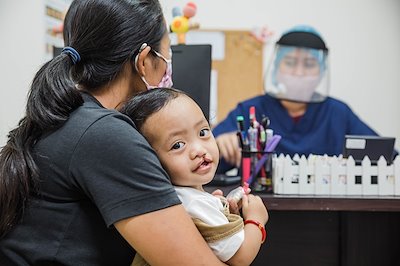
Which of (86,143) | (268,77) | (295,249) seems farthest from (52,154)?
(268,77)

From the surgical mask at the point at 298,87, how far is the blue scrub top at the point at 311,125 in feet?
0.19

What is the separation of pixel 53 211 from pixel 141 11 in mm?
449

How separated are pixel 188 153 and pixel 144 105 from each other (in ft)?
0.45

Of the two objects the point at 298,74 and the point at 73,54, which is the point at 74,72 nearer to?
the point at 73,54

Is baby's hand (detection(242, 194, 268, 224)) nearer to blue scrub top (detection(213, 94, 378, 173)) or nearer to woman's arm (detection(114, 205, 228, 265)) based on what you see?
woman's arm (detection(114, 205, 228, 265))

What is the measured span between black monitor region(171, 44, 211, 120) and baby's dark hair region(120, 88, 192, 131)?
55 cm

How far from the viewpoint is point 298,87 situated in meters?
2.86

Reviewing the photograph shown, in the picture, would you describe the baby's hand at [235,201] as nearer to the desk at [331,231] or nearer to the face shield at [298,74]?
the desk at [331,231]

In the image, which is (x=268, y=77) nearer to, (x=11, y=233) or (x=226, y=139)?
(x=226, y=139)

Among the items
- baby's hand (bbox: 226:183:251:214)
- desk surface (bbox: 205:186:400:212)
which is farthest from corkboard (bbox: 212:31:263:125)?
baby's hand (bbox: 226:183:251:214)

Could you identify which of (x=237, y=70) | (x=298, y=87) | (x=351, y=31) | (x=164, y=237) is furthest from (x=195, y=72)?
(x=351, y=31)

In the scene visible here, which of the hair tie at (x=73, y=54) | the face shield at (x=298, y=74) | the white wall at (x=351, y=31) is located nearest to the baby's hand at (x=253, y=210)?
the hair tie at (x=73, y=54)

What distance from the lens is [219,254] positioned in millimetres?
942

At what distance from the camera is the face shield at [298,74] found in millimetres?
2850
